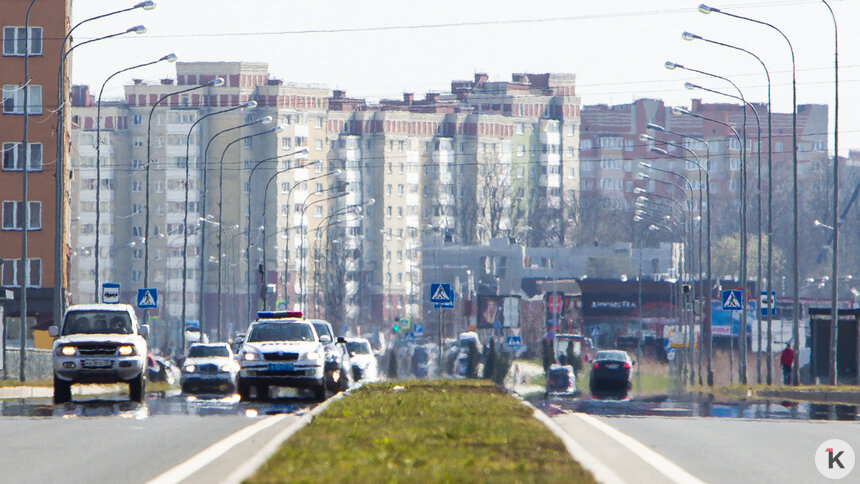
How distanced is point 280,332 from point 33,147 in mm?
48099

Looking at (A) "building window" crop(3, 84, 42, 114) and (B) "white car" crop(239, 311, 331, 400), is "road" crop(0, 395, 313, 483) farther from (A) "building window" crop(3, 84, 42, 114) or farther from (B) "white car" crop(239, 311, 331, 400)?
(A) "building window" crop(3, 84, 42, 114)

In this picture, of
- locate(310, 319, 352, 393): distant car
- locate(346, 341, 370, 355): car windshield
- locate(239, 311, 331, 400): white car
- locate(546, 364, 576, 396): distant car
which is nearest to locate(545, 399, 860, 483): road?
locate(239, 311, 331, 400): white car

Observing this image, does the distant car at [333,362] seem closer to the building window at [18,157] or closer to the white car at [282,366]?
the white car at [282,366]

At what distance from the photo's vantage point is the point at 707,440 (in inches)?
752

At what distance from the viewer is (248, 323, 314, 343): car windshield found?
104 ft

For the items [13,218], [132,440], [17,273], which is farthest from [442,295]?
[17,273]

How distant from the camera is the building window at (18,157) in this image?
76875 millimetres

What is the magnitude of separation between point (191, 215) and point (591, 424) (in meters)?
152

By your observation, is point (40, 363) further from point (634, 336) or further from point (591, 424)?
point (634, 336)

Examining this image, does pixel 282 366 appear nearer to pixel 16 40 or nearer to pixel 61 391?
pixel 61 391

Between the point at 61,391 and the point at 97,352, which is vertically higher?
the point at 97,352

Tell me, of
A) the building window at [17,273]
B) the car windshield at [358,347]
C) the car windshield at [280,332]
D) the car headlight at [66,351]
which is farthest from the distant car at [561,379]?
the car headlight at [66,351]

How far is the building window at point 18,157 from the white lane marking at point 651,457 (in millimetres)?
59210

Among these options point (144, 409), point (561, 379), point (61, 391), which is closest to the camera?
point (144, 409)
